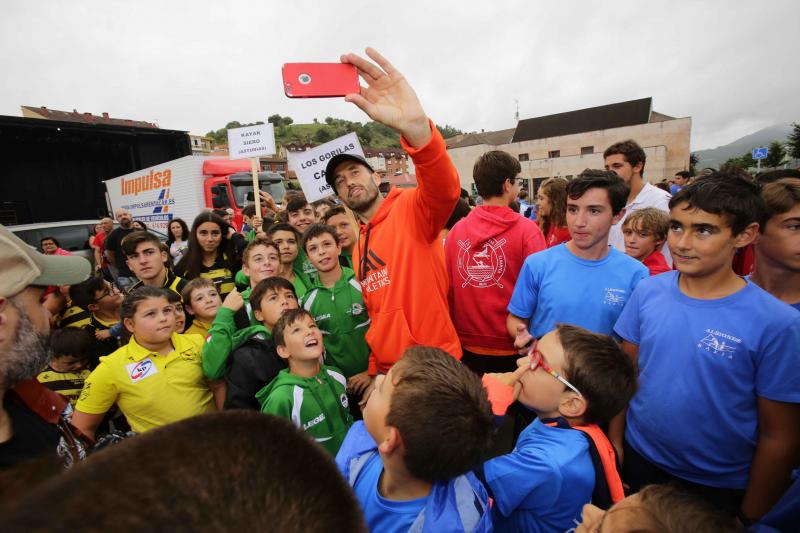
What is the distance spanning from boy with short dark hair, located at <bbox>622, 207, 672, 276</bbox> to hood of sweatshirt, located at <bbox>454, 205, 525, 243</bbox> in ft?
3.51

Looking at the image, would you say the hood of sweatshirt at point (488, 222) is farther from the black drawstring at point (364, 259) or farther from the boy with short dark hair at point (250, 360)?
the boy with short dark hair at point (250, 360)

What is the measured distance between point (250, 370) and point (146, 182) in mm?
15960

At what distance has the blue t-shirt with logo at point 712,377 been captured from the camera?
1556 mm

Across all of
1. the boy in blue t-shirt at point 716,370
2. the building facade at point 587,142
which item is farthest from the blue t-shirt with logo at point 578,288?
the building facade at point 587,142

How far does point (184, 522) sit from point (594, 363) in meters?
1.64

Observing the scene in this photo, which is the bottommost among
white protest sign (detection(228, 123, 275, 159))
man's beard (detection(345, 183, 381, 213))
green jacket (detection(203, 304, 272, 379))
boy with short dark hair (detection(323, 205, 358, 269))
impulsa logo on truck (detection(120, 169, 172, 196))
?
green jacket (detection(203, 304, 272, 379))

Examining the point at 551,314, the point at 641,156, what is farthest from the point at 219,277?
the point at 641,156

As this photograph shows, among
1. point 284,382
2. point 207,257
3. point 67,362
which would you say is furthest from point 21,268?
point 207,257

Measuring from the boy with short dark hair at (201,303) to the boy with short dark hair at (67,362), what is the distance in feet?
2.63

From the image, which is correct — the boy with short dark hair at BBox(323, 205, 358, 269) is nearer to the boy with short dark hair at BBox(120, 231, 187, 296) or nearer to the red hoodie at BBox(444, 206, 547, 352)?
the red hoodie at BBox(444, 206, 547, 352)

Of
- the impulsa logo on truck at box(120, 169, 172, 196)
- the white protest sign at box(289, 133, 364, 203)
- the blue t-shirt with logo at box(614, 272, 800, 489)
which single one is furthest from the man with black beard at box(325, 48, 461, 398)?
the impulsa logo on truck at box(120, 169, 172, 196)

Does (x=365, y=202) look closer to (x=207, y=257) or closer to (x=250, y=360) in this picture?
(x=250, y=360)

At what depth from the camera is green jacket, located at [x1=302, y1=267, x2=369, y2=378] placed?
2.88m

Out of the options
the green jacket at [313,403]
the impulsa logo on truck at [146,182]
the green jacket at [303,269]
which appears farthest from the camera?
the impulsa logo on truck at [146,182]
